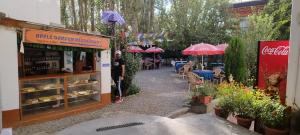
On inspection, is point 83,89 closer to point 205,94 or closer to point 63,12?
point 205,94

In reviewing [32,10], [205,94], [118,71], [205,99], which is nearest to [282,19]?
[205,94]

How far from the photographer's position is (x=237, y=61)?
42.4 ft

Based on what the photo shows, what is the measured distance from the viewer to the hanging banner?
259 inches

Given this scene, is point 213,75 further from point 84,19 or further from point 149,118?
point 84,19

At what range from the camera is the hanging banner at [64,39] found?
6.59 metres

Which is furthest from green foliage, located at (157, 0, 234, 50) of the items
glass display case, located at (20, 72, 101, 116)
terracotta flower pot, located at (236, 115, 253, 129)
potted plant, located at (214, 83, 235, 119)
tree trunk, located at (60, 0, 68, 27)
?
terracotta flower pot, located at (236, 115, 253, 129)

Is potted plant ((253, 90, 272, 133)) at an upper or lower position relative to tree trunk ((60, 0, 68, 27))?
lower

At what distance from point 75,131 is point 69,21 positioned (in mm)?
17379

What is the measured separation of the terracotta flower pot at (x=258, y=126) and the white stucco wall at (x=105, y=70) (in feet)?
Result: 16.9

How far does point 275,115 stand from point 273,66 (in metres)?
2.56

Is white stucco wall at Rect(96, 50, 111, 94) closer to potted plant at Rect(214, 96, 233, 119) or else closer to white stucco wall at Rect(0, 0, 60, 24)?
white stucco wall at Rect(0, 0, 60, 24)

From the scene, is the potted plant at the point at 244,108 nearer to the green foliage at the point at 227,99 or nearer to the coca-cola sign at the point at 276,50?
the green foliage at the point at 227,99

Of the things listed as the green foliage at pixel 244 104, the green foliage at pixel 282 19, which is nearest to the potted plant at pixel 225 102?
the green foliage at pixel 244 104

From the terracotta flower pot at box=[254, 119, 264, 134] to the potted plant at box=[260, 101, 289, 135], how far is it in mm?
224
